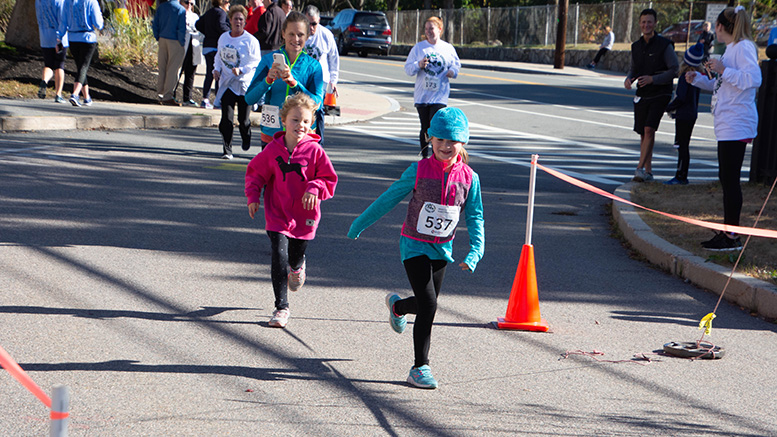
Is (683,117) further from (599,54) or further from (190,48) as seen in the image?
(599,54)

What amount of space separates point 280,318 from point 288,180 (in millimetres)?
854

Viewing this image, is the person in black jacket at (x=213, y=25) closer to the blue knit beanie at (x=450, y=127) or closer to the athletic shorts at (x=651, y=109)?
the athletic shorts at (x=651, y=109)

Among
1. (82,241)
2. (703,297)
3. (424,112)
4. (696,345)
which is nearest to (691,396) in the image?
(696,345)

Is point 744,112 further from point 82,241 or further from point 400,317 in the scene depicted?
point 82,241

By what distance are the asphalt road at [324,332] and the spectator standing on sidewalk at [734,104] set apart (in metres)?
0.91

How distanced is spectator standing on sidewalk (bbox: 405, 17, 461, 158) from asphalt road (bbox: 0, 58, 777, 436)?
1.98m

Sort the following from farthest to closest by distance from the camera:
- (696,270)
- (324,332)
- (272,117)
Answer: (272,117) < (696,270) < (324,332)

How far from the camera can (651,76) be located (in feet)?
34.0

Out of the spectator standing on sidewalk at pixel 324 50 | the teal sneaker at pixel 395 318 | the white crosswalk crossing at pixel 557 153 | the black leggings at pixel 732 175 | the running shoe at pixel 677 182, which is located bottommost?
the white crosswalk crossing at pixel 557 153

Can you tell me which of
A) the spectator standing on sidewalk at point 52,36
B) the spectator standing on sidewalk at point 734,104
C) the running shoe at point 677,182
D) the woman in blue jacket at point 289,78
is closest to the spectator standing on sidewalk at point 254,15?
the spectator standing on sidewalk at point 52,36

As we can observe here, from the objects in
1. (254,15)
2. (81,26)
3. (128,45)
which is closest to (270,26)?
(254,15)

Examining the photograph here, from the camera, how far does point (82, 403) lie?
398cm

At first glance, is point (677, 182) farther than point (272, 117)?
Yes

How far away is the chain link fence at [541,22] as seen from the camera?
42.5 meters
